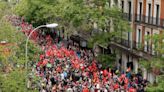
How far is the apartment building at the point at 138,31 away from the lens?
43.4 meters

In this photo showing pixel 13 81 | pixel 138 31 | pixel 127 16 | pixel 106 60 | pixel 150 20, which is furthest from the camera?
pixel 127 16

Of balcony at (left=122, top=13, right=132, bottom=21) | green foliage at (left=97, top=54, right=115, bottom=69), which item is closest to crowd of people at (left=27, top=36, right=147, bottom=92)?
green foliage at (left=97, top=54, right=115, bottom=69)

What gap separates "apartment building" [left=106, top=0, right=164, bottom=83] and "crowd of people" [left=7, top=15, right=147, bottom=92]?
101 inches

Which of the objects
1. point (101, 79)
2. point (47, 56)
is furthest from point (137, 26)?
point (101, 79)

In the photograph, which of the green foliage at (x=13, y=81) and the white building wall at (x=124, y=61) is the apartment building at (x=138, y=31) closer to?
the white building wall at (x=124, y=61)

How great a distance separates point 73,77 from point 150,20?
961 centimetres

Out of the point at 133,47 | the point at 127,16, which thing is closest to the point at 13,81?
the point at 133,47

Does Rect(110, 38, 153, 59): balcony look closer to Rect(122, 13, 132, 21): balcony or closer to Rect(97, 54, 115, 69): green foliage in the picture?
Rect(122, 13, 132, 21): balcony

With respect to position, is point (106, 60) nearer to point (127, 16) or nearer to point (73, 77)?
point (127, 16)

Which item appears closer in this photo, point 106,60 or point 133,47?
point 106,60

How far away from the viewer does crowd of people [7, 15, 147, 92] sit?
34594mm

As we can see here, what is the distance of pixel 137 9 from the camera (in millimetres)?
48375

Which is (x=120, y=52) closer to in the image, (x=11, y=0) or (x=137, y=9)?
(x=137, y=9)

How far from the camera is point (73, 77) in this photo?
38.9m
